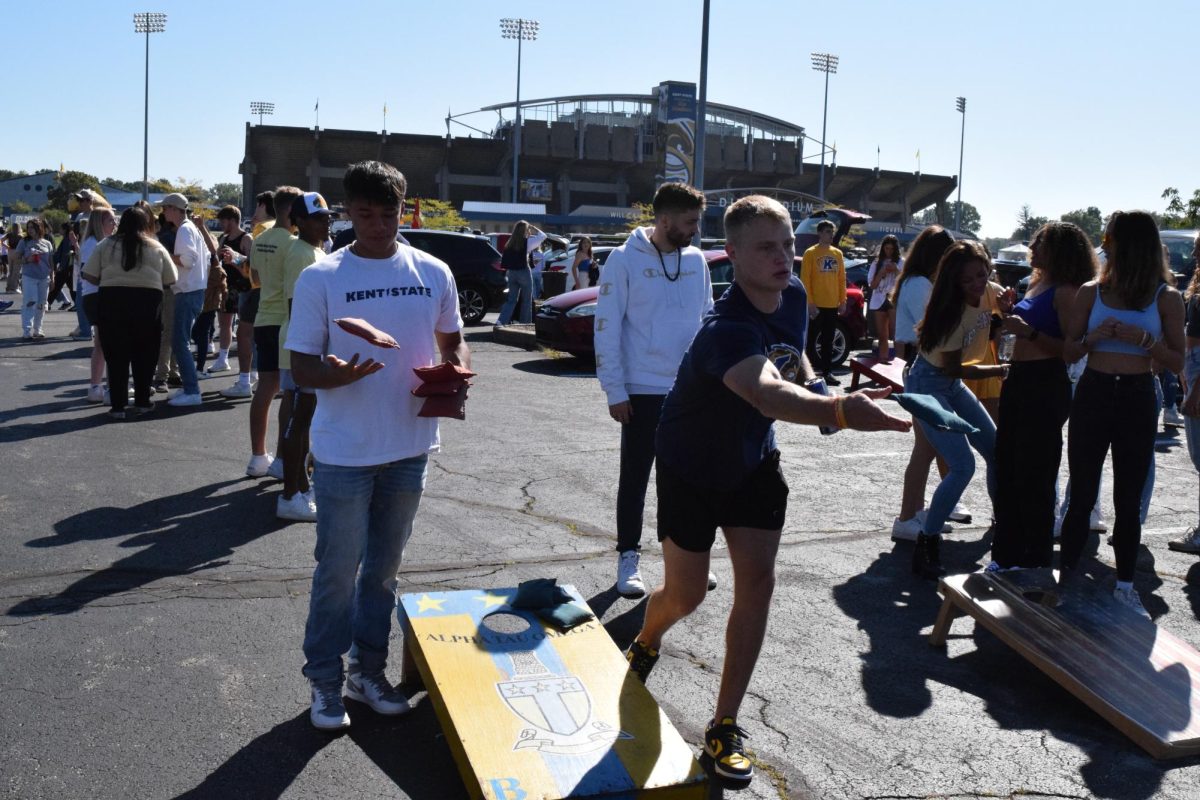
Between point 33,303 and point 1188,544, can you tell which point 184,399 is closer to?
point 33,303

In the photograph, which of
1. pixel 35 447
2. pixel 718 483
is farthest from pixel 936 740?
pixel 35 447

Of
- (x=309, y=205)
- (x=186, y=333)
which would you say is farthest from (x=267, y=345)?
(x=186, y=333)

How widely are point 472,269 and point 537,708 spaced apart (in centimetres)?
1847

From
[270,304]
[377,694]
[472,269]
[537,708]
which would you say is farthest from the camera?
Answer: [472,269]

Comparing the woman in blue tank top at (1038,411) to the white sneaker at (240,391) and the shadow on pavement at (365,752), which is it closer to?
the shadow on pavement at (365,752)

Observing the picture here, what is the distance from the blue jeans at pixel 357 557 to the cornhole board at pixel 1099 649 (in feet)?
8.36

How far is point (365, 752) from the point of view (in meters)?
3.89

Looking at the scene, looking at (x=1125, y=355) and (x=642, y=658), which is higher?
(x=1125, y=355)

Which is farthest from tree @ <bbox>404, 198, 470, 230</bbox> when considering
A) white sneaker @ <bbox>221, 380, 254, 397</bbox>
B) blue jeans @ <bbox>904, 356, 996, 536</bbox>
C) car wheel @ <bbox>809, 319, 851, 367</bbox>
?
blue jeans @ <bbox>904, 356, 996, 536</bbox>

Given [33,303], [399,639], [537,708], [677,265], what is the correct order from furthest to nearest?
1. [33,303]
2. [677,265]
3. [399,639]
4. [537,708]

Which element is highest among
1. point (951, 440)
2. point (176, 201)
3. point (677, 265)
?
point (176, 201)

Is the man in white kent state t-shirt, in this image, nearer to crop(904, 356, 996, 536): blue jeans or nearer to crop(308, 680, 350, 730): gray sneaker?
crop(308, 680, 350, 730): gray sneaker

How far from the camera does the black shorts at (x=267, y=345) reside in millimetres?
7555

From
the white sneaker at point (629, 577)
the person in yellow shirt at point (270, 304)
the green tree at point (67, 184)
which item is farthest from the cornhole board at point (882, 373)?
the green tree at point (67, 184)
